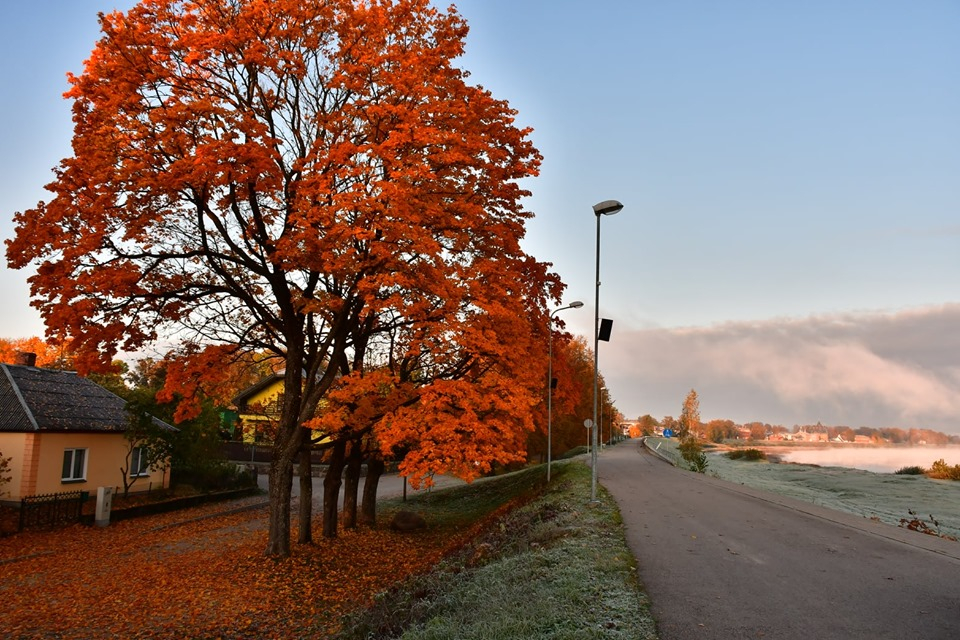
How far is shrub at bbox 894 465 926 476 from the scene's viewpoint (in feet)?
138

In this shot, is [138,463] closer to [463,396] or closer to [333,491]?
[333,491]

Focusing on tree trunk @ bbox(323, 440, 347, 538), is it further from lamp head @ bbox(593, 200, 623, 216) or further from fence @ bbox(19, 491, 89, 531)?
lamp head @ bbox(593, 200, 623, 216)

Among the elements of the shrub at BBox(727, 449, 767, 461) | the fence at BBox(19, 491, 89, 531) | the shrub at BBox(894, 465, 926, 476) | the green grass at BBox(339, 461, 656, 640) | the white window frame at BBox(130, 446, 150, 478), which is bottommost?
the shrub at BBox(727, 449, 767, 461)

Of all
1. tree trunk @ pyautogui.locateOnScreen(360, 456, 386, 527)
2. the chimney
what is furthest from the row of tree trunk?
the chimney

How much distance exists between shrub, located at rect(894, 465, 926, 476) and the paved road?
33960 millimetres

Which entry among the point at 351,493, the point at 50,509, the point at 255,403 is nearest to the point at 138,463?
the point at 50,509

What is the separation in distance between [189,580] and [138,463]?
670 inches

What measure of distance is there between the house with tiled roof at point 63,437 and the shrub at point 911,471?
164 feet

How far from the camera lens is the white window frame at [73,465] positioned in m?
23.7

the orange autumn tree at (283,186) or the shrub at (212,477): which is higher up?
the orange autumn tree at (283,186)

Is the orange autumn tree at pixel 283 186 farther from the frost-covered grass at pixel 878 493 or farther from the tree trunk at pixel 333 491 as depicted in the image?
the frost-covered grass at pixel 878 493

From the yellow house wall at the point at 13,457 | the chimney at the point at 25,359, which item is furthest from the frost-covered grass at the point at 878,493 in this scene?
the chimney at the point at 25,359

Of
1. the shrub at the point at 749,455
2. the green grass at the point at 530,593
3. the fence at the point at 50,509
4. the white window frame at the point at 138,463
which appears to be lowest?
the shrub at the point at 749,455

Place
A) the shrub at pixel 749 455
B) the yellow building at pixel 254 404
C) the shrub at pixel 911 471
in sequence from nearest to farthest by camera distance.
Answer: the shrub at pixel 911 471
the yellow building at pixel 254 404
the shrub at pixel 749 455
